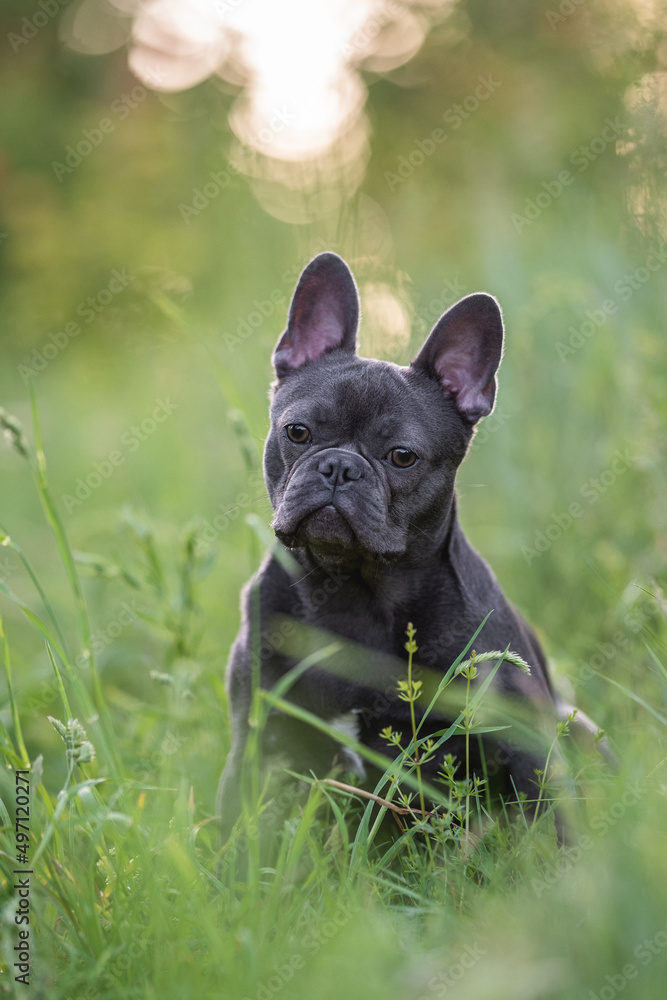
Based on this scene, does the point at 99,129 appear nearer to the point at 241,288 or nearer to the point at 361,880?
the point at 241,288

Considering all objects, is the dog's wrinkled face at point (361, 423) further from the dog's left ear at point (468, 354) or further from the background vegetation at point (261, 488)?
the background vegetation at point (261, 488)

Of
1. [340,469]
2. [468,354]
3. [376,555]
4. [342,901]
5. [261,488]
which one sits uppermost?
[468,354]

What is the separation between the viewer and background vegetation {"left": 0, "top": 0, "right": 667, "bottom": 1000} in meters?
2.04

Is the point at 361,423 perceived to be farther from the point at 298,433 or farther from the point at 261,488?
the point at 261,488

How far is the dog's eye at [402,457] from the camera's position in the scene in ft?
A: 11.3

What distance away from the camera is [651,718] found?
10.9ft

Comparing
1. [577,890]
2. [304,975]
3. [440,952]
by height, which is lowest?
[304,975]

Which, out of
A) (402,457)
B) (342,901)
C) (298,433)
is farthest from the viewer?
(298,433)

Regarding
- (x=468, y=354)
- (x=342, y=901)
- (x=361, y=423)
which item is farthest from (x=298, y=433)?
(x=342, y=901)

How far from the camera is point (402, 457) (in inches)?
136

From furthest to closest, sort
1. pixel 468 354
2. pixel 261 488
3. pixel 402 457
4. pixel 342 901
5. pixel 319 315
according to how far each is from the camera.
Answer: pixel 261 488
pixel 319 315
pixel 468 354
pixel 402 457
pixel 342 901

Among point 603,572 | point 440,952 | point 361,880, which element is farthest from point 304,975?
point 603,572

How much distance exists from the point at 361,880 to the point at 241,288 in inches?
264

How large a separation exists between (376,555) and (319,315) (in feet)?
4.51
